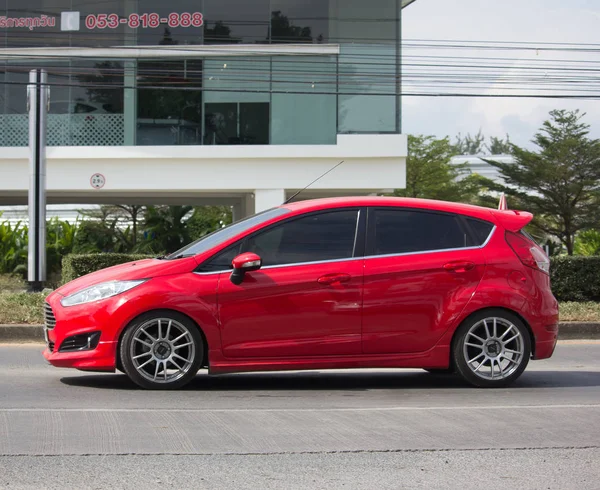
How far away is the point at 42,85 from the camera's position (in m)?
21.5

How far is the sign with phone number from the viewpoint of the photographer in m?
25.7

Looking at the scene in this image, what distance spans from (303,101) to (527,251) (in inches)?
705

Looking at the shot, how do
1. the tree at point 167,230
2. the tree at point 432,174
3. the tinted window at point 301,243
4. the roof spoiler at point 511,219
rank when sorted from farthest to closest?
the tree at point 432,174 → the tree at point 167,230 → the roof spoiler at point 511,219 → the tinted window at point 301,243

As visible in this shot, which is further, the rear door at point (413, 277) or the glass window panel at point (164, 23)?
the glass window panel at point (164, 23)

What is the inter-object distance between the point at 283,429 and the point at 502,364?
272cm

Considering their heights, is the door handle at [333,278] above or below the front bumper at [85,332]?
above

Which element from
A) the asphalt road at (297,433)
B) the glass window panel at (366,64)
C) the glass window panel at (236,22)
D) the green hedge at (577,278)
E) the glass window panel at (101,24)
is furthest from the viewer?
the glass window panel at (101,24)

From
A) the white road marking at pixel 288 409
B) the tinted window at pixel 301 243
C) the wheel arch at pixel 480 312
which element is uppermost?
the tinted window at pixel 301 243

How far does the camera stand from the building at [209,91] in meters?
25.4

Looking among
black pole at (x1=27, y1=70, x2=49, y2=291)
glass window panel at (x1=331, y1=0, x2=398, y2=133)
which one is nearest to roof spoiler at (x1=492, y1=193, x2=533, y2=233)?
black pole at (x1=27, y1=70, x2=49, y2=291)

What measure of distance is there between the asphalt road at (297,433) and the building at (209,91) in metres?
17.3

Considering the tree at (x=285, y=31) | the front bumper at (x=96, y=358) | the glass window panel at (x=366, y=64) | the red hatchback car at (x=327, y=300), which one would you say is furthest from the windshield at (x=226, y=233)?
the tree at (x=285, y=31)

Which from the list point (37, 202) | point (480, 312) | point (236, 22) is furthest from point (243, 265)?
point (236, 22)

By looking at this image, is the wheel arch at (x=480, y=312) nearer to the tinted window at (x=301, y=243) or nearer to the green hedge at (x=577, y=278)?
the tinted window at (x=301, y=243)
